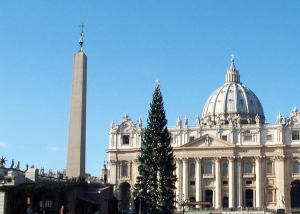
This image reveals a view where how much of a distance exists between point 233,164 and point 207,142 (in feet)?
17.1

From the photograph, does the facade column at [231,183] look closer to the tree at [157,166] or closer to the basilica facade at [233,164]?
the basilica facade at [233,164]

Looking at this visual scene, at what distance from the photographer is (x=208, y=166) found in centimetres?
9538

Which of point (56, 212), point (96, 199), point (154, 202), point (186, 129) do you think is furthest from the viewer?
point (186, 129)

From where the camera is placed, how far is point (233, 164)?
9356cm

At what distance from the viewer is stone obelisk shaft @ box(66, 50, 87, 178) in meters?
37.0

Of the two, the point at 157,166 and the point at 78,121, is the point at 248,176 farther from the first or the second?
the point at 78,121

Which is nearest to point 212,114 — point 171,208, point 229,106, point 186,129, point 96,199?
point 229,106

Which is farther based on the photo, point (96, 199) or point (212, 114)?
point (212, 114)

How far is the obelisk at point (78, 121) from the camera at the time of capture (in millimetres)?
37031

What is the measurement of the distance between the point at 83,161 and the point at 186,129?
60.0 m

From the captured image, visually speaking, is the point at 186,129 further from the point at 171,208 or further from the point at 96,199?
the point at 96,199

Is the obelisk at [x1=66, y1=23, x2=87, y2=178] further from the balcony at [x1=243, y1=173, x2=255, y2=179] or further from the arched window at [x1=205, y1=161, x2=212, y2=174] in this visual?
the arched window at [x1=205, y1=161, x2=212, y2=174]

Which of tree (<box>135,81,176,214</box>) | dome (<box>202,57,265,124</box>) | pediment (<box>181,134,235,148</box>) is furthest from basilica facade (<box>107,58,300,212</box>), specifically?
tree (<box>135,81,176,214</box>)

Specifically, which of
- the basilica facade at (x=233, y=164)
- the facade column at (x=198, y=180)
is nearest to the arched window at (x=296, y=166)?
the basilica facade at (x=233, y=164)
